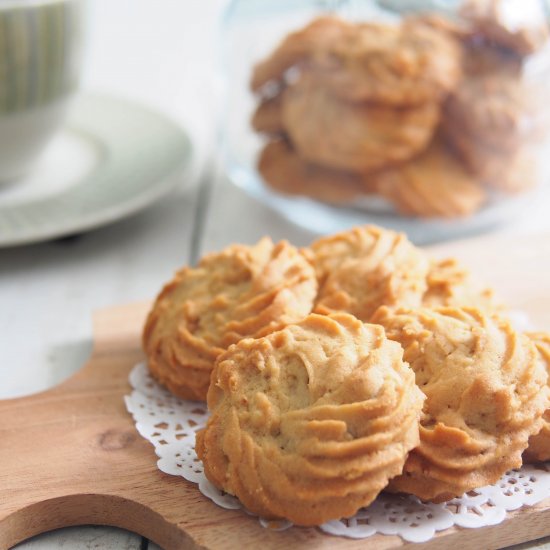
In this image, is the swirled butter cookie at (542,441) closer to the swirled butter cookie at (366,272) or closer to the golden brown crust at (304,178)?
the swirled butter cookie at (366,272)

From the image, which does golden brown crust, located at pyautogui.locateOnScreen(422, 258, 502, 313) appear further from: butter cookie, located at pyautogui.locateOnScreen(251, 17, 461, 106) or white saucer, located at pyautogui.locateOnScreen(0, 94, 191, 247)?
white saucer, located at pyautogui.locateOnScreen(0, 94, 191, 247)

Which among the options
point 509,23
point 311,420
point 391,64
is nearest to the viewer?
point 311,420

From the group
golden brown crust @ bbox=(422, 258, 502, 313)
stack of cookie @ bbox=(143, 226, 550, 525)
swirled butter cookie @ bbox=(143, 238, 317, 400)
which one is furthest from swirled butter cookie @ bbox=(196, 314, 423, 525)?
golden brown crust @ bbox=(422, 258, 502, 313)

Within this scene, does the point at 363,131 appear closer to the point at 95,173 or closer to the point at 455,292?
the point at 455,292

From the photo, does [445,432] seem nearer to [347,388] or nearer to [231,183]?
[347,388]

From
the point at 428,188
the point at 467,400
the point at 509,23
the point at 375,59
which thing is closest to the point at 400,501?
the point at 467,400

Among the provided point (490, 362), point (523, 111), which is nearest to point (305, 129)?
point (523, 111)
